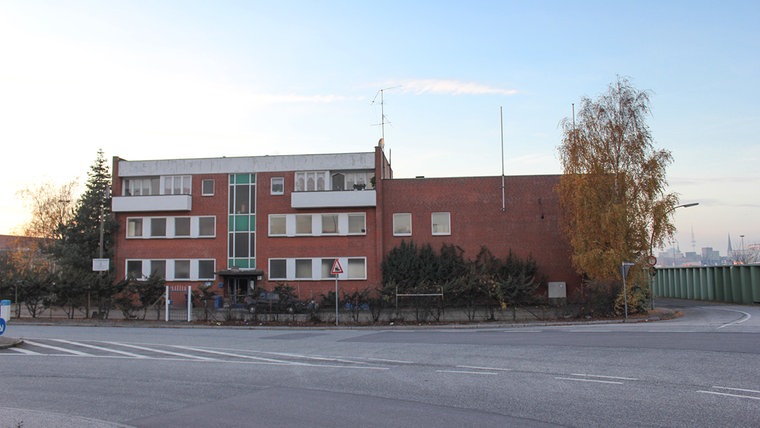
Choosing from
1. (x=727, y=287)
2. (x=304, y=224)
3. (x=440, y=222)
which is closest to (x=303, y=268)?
(x=304, y=224)

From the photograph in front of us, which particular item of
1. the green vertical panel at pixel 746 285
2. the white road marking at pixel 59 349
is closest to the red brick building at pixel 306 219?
the green vertical panel at pixel 746 285

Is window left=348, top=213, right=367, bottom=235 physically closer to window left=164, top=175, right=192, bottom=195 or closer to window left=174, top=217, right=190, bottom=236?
window left=174, top=217, right=190, bottom=236

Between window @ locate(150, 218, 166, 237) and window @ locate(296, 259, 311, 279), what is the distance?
9.86 m

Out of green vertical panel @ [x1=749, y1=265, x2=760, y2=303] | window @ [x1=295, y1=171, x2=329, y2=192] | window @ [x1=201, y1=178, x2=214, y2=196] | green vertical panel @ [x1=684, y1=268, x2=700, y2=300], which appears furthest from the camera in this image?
green vertical panel @ [x1=684, y1=268, x2=700, y2=300]

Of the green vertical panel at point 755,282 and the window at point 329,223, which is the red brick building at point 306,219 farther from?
the green vertical panel at point 755,282

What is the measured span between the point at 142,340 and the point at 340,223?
71.4 ft

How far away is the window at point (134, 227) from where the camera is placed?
1735 inches

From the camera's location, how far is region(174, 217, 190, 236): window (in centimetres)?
4328

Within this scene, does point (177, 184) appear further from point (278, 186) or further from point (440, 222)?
point (440, 222)

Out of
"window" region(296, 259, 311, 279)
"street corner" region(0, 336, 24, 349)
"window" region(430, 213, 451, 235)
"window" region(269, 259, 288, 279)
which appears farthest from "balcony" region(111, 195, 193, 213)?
"street corner" region(0, 336, 24, 349)

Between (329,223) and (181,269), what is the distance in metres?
10.7

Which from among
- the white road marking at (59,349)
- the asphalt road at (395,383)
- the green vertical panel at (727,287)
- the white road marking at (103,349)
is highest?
the green vertical panel at (727,287)

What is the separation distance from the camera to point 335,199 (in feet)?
135

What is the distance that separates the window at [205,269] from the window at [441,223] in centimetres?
1515
